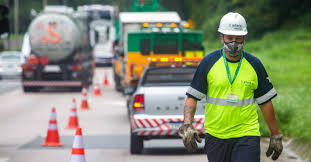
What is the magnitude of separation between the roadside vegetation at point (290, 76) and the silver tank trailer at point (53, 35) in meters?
5.98

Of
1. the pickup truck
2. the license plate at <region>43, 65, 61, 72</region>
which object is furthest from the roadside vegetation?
the license plate at <region>43, 65, 61, 72</region>

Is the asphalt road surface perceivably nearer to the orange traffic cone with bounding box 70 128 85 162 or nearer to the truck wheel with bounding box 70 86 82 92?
the orange traffic cone with bounding box 70 128 85 162

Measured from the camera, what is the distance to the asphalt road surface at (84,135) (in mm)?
12234

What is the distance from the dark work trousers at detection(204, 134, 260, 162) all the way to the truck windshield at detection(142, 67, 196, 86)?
627cm

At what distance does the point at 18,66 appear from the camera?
135ft

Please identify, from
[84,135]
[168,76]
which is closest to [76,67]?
[84,135]

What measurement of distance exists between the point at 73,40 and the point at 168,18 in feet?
22.4

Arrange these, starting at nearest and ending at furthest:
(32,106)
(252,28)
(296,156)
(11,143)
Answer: (296,156)
(11,143)
(32,106)
(252,28)

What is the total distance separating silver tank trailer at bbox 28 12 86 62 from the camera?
29.2 meters

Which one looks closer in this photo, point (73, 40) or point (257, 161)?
point (257, 161)

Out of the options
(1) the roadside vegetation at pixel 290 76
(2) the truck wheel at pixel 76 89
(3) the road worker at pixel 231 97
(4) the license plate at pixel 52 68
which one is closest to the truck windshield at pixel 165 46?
(1) the roadside vegetation at pixel 290 76

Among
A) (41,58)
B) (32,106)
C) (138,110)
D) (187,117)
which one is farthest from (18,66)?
(187,117)

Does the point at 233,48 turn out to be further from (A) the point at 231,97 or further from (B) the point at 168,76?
(B) the point at 168,76

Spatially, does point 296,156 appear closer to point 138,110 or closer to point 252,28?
point 138,110
